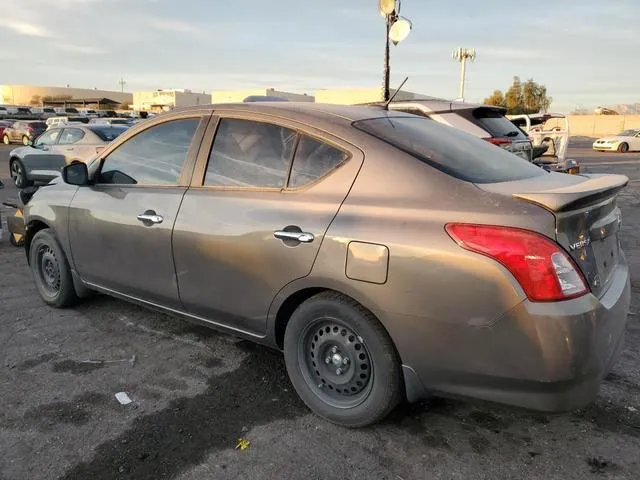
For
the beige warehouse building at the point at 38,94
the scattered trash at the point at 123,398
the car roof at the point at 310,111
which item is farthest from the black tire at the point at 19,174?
the beige warehouse building at the point at 38,94

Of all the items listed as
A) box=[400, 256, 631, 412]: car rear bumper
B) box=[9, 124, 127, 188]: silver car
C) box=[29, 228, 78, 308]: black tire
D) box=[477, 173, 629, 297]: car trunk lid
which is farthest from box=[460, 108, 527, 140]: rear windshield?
box=[9, 124, 127, 188]: silver car

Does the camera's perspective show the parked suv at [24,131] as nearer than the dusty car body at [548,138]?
No

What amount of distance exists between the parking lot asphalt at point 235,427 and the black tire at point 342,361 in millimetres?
121

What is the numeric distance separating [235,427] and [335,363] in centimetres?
63

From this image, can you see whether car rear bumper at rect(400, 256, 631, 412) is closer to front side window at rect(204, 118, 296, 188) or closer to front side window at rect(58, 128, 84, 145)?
front side window at rect(204, 118, 296, 188)

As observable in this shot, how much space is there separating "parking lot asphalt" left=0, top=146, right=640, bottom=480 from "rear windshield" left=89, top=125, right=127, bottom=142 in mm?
9121

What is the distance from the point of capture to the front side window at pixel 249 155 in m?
3.12

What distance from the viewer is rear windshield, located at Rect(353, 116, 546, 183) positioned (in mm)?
2797

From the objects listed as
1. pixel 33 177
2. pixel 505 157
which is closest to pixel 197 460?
pixel 505 157

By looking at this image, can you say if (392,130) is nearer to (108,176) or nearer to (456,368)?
(456,368)

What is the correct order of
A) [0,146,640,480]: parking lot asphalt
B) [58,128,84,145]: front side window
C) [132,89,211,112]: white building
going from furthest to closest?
[132,89,211,112]: white building < [58,128,84,145]: front side window < [0,146,640,480]: parking lot asphalt

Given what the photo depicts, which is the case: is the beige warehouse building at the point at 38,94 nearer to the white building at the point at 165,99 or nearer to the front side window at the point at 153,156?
the white building at the point at 165,99

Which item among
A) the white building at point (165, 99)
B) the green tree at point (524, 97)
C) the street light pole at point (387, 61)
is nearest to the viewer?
the street light pole at point (387, 61)

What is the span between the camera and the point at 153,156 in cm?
381
